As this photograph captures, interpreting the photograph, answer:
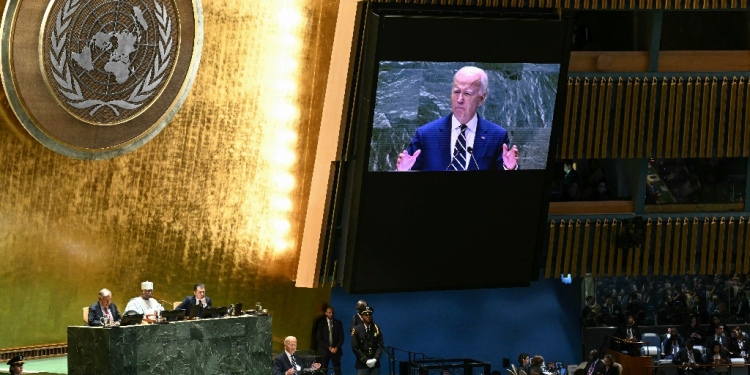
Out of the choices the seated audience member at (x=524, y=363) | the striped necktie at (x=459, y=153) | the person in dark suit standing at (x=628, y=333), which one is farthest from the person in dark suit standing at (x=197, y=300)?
the person in dark suit standing at (x=628, y=333)

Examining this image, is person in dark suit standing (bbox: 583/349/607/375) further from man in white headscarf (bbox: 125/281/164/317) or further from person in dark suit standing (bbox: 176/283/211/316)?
man in white headscarf (bbox: 125/281/164/317)

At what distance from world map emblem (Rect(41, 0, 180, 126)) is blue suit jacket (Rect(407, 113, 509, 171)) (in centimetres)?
291

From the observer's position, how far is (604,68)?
14.9 meters

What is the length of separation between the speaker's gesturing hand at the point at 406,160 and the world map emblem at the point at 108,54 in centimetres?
273

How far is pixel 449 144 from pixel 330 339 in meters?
2.79

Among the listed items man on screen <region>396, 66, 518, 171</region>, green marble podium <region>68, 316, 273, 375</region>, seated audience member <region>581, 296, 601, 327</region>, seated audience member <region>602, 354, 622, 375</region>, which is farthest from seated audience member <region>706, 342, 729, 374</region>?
green marble podium <region>68, 316, 273, 375</region>

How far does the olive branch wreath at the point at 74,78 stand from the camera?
11.9 m

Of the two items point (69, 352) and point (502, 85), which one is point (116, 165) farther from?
point (502, 85)

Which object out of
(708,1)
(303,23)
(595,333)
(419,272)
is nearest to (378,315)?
(419,272)

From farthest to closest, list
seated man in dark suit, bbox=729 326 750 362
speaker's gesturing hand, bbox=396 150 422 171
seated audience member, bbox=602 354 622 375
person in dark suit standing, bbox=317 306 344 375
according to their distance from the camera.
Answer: seated man in dark suit, bbox=729 326 750 362
person in dark suit standing, bbox=317 306 344 375
seated audience member, bbox=602 354 622 375
speaker's gesturing hand, bbox=396 150 422 171

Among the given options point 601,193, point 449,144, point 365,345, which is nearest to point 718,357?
point 601,193

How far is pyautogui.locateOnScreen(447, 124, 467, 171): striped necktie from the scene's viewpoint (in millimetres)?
13734

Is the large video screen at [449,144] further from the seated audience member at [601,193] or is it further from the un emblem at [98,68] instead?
the un emblem at [98,68]

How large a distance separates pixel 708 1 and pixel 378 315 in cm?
571
